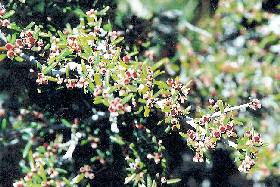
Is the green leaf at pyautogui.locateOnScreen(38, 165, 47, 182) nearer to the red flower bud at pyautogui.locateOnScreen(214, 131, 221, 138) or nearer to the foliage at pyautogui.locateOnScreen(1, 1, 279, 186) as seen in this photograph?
the foliage at pyautogui.locateOnScreen(1, 1, 279, 186)

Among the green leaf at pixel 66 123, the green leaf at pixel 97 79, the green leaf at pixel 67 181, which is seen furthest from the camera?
the green leaf at pixel 66 123

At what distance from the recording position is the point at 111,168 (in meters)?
2.74

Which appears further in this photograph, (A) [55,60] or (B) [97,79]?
(A) [55,60]

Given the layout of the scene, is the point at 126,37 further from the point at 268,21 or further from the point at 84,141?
the point at 268,21

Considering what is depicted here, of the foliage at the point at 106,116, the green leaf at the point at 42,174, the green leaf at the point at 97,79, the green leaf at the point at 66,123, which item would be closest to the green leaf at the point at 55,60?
the foliage at the point at 106,116

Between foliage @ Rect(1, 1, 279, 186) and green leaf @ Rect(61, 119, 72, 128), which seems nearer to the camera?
foliage @ Rect(1, 1, 279, 186)

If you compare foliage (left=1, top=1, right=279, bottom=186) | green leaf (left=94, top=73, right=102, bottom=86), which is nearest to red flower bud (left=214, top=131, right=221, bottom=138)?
foliage (left=1, top=1, right=279, bottom=186)

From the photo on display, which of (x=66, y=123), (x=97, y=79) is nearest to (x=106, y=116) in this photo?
(x=66, y=123)

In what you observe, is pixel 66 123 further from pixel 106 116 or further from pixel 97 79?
pixel 97 79

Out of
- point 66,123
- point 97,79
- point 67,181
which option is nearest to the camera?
point 97,79

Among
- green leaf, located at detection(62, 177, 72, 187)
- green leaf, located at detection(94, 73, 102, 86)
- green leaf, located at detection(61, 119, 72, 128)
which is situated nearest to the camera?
green leaf, located at detection(94, 73, 102, 86)

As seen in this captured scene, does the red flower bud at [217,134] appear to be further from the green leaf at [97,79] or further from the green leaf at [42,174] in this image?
the green leaf at [42,174]

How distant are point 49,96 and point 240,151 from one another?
4.12 feet

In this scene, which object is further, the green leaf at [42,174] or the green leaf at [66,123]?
the green leaf at [66,123]
